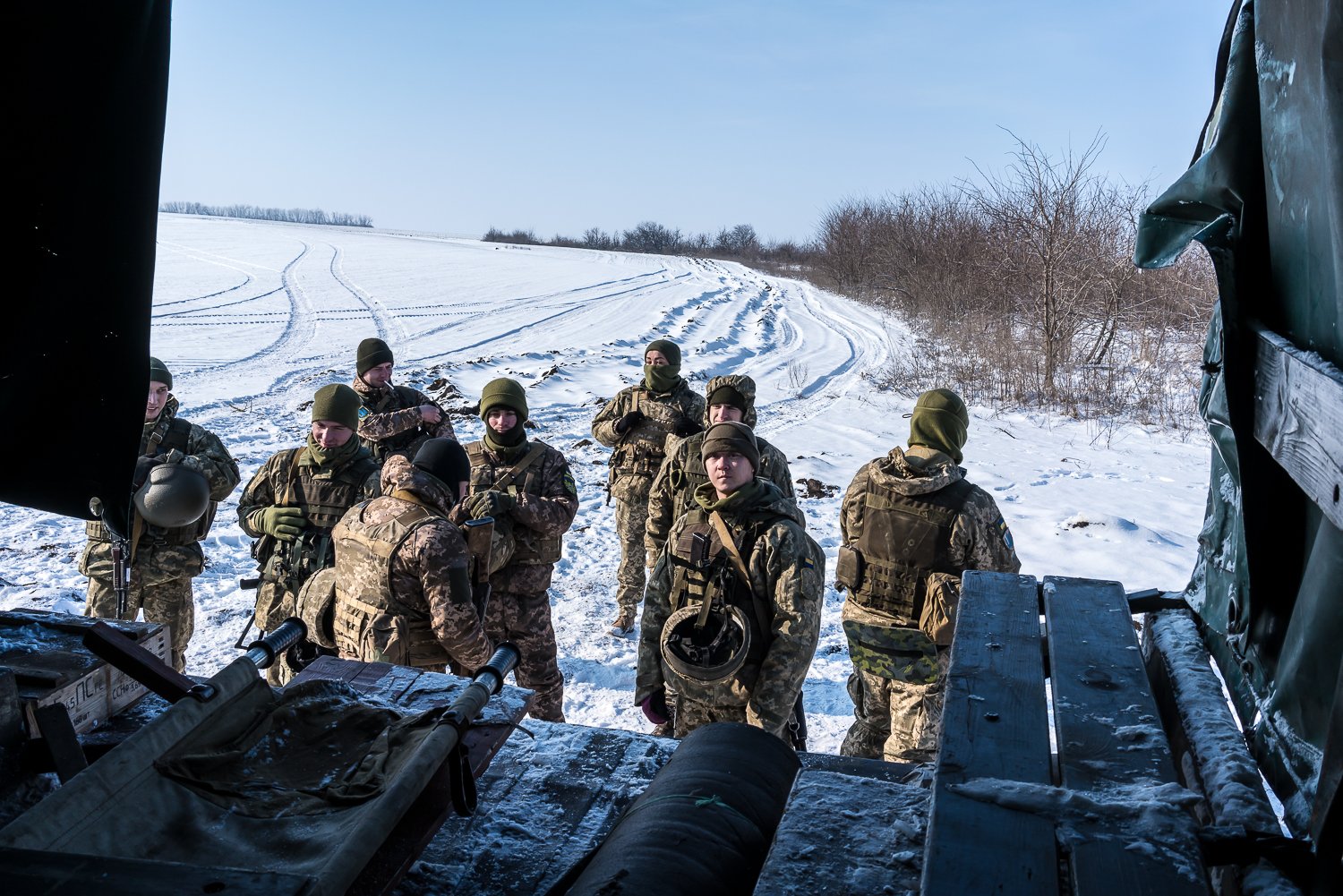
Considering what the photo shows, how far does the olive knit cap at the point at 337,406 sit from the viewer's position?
537 centimetres

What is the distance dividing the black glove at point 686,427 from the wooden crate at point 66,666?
203 inches

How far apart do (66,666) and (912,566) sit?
130 inches

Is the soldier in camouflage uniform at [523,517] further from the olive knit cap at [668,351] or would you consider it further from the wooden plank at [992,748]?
the wooden plank at [992,748]

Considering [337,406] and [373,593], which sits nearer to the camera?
[373,593]

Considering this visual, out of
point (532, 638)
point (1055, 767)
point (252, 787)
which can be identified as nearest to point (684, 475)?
point (532, 638)

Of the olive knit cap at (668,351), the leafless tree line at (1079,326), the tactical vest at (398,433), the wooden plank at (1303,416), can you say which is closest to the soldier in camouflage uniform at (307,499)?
the tactical vest at (398,433)

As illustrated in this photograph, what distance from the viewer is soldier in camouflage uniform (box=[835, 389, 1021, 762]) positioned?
14.5ft

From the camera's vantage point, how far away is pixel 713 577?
413cm

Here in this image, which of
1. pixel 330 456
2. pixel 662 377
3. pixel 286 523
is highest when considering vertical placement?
pixel 662 377

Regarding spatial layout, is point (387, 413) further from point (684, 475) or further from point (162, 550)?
point (684, 475)

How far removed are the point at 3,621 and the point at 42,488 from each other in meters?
0.36

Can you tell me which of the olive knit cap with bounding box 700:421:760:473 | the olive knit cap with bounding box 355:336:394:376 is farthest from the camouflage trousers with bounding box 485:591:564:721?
the olive knit cap with bounding box 355:336:394:376

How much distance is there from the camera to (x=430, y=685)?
9.43 feet

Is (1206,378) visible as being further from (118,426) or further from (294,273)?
(294,273)
